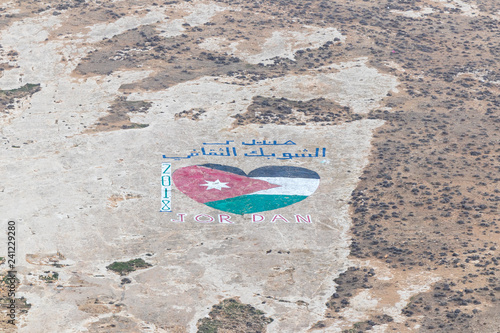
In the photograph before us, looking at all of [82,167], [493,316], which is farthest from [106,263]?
[493,316]

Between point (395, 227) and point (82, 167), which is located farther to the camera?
point (82, 167)

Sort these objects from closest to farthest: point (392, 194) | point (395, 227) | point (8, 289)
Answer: point (8, 289), point (395, 227), point (392, 194)

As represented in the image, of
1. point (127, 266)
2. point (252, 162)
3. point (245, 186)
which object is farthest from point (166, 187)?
point (127, 266)

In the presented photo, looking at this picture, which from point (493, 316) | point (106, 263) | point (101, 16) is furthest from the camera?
point (101, 16)

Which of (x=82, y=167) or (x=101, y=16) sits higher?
(x=101, y=16)

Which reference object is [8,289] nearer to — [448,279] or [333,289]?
[333,289]

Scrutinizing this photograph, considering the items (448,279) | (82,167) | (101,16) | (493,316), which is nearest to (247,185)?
(82,167)

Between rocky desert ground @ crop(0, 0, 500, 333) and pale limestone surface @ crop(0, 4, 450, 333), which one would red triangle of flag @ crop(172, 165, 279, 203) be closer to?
rocky desert ground @ crop(0, 0, 500, 333)

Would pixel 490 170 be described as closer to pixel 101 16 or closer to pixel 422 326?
pixel 422 326

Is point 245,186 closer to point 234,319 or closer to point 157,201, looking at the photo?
point 157,201
